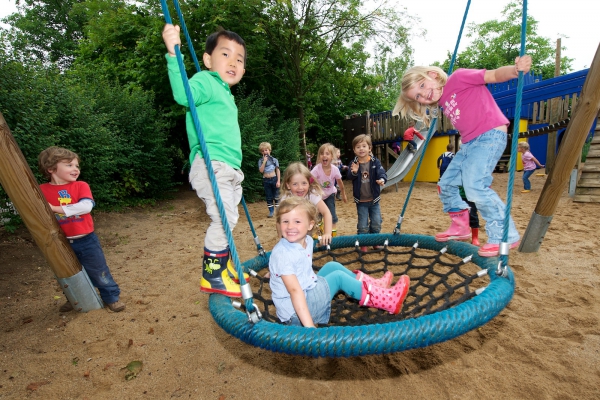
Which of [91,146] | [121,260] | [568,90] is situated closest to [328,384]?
[121,260]

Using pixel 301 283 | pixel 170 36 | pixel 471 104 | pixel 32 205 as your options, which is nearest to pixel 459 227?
pixel 471 104

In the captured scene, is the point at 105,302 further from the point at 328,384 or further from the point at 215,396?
the point at 328,384

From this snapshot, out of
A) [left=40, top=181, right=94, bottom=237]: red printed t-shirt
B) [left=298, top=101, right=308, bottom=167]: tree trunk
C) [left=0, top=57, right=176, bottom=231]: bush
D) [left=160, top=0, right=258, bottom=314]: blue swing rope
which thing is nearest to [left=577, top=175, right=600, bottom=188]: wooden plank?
[left=298, top=101, right=308, bottom=167]: tree trunk

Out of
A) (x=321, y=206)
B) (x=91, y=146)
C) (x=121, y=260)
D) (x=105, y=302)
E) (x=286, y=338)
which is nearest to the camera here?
(x=286, y=338)

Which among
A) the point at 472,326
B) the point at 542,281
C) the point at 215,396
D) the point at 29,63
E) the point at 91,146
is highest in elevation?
the point at 29,63

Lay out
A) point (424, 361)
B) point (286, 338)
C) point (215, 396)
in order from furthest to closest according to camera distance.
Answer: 1. point (424, 361)
2. point (215, 396)
3. point (286, 338)

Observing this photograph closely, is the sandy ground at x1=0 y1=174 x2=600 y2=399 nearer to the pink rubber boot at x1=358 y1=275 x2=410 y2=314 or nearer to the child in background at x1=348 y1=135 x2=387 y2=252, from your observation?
the pink rubber boot at x1=358 y1=275 x2=410 y2=314

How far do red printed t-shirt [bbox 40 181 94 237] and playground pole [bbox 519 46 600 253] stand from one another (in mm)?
4003

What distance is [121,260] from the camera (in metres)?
4.38

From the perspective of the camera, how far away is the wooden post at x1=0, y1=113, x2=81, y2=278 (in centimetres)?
243

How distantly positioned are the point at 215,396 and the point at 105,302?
1.57 metres

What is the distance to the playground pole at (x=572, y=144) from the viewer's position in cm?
300

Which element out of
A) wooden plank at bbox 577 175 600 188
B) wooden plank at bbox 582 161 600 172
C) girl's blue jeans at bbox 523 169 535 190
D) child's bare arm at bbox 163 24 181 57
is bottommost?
girl's blue jeans at bbox 523 169 535 190

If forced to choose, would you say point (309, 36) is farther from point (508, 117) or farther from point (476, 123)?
point (476, 123)
